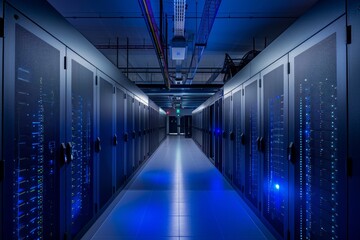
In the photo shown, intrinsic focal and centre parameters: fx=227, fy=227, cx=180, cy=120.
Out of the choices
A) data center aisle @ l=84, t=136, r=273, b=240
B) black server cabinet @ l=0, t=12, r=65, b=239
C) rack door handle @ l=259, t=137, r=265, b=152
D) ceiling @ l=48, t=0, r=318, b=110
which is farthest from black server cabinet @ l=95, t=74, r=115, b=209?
rack door handle @ l=259, t=137, r=265, b=152

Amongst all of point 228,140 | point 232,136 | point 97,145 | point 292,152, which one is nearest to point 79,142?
point 97,145

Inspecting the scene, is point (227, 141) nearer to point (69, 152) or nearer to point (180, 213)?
point (180, 213)

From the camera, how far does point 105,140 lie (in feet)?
9.02

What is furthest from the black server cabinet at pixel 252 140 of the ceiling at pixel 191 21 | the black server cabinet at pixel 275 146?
the ceiling at pixel 191 21

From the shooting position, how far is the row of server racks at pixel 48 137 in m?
1.18

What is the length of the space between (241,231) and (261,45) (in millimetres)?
4345

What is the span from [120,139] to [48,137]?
6.57 ft

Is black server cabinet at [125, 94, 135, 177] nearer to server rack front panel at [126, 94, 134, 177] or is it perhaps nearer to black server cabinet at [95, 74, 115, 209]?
server rack front panel at [126, 94, 134, 177]

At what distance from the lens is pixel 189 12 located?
3768 mm

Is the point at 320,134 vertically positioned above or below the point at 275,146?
above

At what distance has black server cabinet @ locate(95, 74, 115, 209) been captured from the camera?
8.32 ft

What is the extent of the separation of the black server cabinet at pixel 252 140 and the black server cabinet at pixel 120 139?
181 centimetres

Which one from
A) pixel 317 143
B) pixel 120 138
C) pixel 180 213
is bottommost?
pixel 180 213

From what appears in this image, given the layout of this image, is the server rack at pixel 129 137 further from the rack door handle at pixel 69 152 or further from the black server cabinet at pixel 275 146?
the black server cabinet at pixel 275 146
